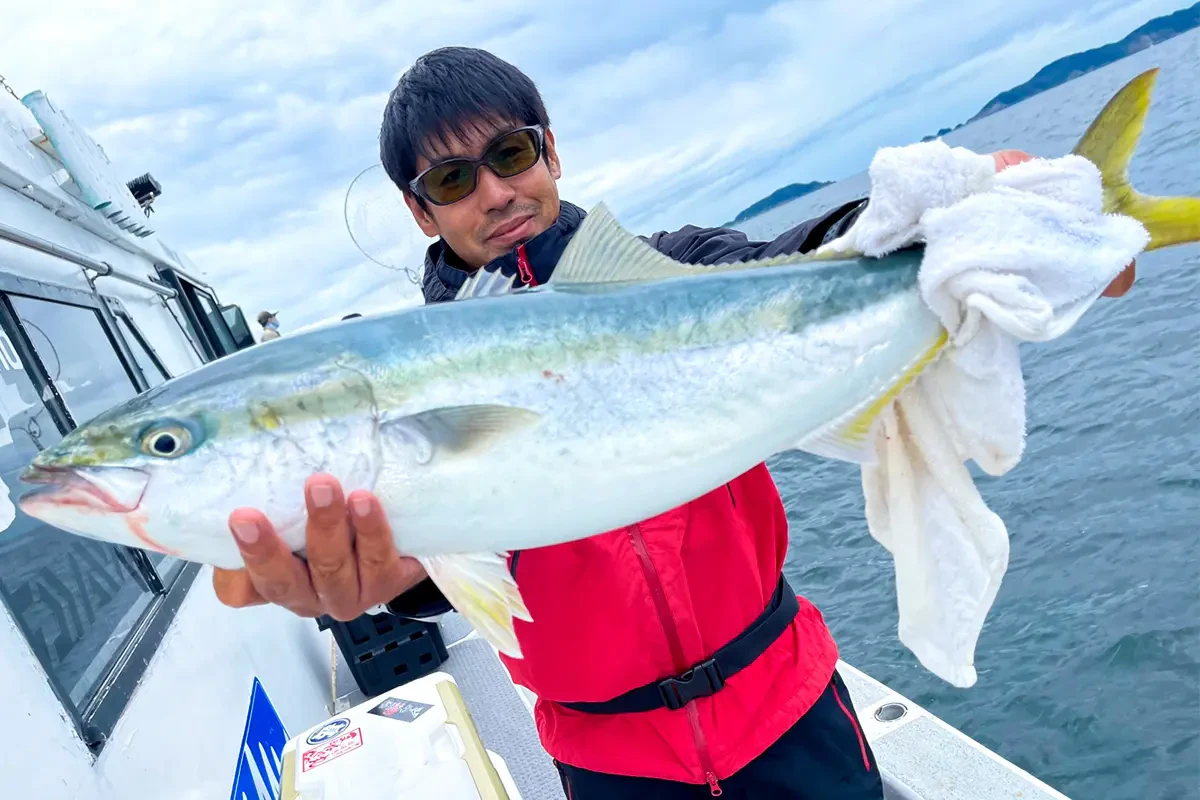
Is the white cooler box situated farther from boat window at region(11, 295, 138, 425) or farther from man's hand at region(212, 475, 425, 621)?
boat window at region(11, 295, 138, 425)

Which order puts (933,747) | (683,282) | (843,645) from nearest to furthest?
(683,282) → (933,747) → (843,645)

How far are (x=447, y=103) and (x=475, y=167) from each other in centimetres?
29

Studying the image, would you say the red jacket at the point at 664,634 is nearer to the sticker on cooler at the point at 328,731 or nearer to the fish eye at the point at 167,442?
the fish eye at the point at 167,442

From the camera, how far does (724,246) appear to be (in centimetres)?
295

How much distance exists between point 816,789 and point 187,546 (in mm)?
2228

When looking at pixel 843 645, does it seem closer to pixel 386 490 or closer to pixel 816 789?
pixel 816 789

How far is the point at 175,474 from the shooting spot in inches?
72.6

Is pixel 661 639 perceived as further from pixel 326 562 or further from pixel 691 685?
pixel 326 562

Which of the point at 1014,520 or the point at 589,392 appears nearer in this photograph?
the point at 589,392

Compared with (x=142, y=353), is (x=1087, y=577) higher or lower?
A: lower

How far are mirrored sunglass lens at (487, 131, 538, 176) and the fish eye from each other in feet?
5.13

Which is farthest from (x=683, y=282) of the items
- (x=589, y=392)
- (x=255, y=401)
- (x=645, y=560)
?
(x=255, y=401)

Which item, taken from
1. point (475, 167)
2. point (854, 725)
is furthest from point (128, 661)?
point (854, 725)

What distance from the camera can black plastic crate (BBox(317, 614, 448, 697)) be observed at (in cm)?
661
